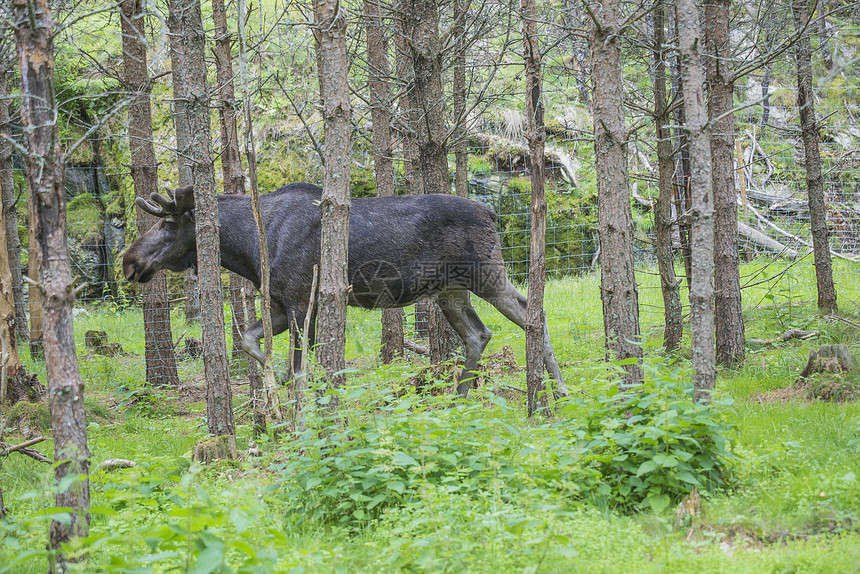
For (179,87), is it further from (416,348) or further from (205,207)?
(416,348)

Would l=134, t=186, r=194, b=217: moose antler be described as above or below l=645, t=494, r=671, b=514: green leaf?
above

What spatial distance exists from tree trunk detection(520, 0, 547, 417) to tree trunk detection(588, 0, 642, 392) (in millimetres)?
798

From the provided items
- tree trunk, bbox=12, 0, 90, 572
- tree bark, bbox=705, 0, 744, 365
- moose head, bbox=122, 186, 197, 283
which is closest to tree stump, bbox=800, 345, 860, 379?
tree bark, bbox=705, 0, 744, 365

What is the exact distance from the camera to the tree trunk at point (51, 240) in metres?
3.07

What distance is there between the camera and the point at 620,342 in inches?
198

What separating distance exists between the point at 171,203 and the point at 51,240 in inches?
176

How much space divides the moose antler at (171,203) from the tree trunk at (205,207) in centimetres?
164

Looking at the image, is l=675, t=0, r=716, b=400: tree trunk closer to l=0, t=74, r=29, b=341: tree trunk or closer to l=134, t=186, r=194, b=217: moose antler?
l=134, t=186, r=194, b=217: moose antler

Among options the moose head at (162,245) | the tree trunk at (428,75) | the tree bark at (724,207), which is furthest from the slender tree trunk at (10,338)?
the tree bark at (724,207)

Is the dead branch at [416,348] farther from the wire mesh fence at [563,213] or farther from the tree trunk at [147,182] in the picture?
the tree trunk at [147,182]

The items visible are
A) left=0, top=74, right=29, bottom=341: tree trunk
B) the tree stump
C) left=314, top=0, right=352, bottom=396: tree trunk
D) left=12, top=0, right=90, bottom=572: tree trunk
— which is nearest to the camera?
left=12, top=0, right=90, bottom=572: tree trunk

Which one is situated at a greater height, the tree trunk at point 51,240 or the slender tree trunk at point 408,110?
the slender tree trunk at point 408,110

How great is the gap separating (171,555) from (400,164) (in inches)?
409

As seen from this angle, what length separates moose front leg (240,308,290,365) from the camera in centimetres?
705
